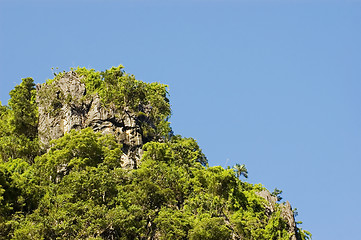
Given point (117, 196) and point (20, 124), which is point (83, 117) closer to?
point (20, 124)

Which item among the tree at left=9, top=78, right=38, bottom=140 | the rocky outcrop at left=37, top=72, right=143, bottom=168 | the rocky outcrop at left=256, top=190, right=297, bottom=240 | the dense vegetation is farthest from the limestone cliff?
the rocky outcrop at left=256, top=190, right=297, bottom=240

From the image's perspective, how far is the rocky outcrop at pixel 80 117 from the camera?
5028cm

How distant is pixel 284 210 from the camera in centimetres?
4466

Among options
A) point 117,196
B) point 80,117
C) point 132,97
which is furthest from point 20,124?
point 117,196

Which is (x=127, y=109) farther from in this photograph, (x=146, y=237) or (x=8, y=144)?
(x=146, y=237)

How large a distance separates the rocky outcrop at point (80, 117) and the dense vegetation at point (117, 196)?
179 centimetres

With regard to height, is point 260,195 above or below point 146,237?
above

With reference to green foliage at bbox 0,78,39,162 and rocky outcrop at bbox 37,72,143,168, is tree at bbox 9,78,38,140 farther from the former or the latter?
rocky outcrop at bbox 37,72,143,168

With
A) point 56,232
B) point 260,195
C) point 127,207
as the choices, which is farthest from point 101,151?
point 260,195

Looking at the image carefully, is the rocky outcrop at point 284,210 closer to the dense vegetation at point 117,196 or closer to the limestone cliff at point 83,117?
the dense vegetation at point 117,196

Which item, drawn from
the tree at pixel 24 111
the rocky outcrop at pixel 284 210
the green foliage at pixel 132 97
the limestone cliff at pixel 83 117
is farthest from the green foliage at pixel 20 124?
the rocky outcrop at pixel 284 210

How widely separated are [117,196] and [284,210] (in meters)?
12.9

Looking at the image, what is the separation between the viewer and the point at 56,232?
121ft

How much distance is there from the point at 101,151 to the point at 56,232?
8935 millimetres
